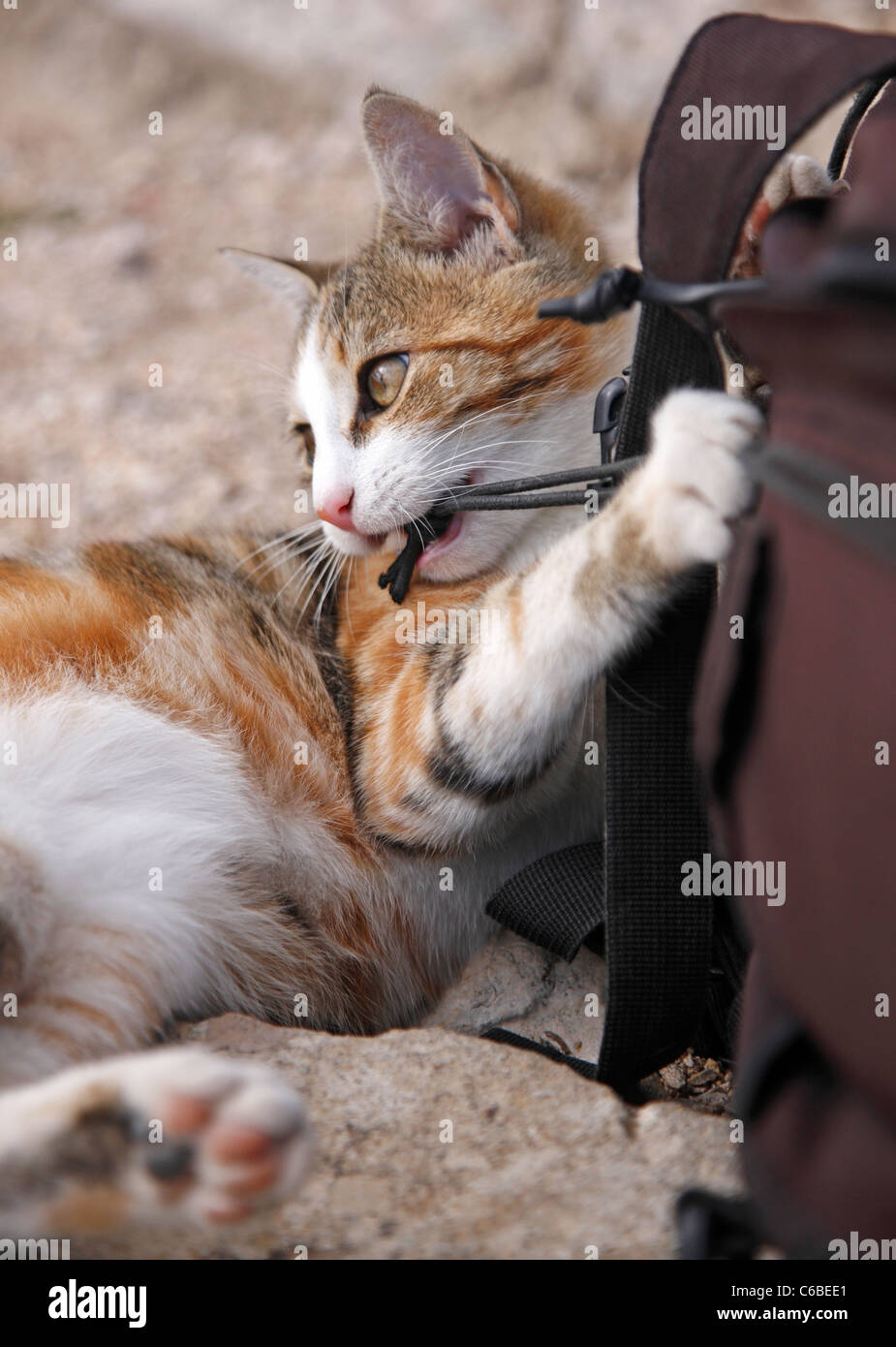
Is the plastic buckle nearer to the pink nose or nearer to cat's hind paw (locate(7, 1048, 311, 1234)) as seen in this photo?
the pink nose

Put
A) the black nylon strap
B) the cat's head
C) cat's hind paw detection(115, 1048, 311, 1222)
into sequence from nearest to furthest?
cat's hind paw detection(115, 1048, 311, 1222)
the black nylon strap
the cat's head

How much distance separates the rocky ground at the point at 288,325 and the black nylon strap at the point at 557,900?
133 millimetres

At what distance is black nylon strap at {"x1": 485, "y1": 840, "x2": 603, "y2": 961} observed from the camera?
1.21 m

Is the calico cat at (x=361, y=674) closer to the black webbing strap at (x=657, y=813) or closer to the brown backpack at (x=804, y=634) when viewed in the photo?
the black webbing strap at (x=657, y=813)

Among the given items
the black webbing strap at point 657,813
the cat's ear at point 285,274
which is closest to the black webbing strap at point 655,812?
the black webbing strap at point 657,813

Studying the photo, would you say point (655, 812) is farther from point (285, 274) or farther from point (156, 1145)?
point (285, 274)

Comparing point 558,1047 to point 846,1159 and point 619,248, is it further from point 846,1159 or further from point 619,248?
point 619,248

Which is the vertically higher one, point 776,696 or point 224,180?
point 224,180

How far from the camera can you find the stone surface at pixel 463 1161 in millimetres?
829

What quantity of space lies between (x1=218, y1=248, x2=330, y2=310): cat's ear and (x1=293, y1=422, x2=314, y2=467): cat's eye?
22 cm

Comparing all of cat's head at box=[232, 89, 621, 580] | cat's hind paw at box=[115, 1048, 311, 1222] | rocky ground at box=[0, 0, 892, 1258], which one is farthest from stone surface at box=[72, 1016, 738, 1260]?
cat's head at box=[232, 89, 621, 580]

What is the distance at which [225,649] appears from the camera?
1.48 meters
